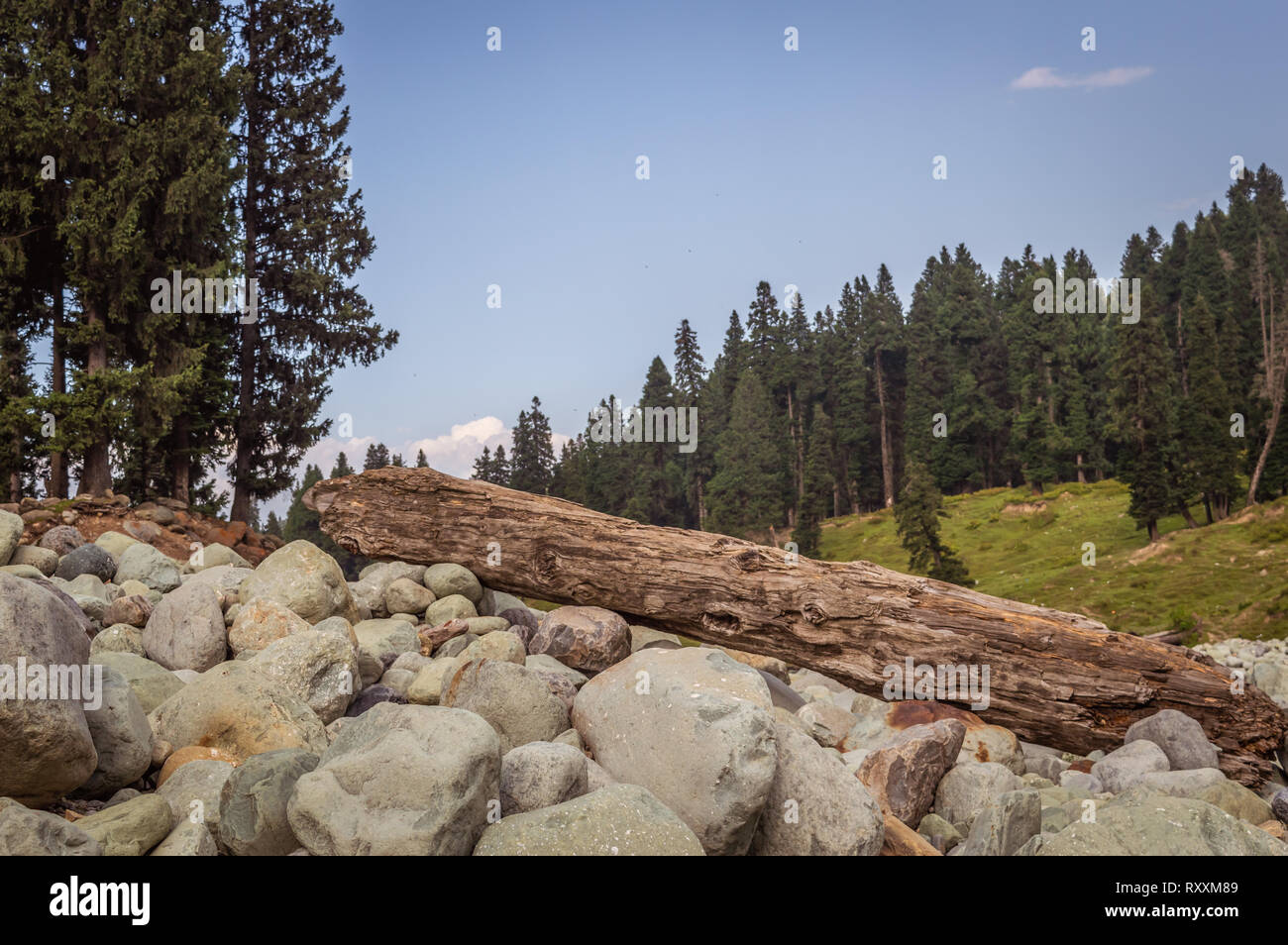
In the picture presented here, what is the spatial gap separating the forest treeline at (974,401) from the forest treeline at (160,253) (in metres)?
34.7

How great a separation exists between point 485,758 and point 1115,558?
47573 mm

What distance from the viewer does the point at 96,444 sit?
21.5 m

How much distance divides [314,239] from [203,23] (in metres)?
6.60

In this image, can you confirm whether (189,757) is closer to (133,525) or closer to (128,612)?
(128,612)

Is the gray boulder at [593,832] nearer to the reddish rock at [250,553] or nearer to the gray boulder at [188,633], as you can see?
the gray boulder at [188,633]

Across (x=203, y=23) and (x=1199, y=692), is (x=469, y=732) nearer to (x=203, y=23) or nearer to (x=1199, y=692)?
(x=1199, y=692)

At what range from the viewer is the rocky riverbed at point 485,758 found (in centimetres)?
502

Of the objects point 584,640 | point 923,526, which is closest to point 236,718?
point 584,640

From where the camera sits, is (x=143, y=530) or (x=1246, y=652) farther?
(x=1246, y=652)

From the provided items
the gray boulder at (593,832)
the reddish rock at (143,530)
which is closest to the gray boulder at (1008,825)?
the gray boulder at (593,832)

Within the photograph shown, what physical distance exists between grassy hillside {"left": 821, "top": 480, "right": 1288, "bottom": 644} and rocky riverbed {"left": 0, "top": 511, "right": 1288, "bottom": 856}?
29357mm

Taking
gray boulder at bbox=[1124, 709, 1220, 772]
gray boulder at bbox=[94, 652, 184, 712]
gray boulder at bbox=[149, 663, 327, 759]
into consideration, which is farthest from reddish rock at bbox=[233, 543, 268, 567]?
gray boulder at bbox=[1124, 709, 1220, 772]

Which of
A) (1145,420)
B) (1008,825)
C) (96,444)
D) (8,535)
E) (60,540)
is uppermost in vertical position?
(1145,420)

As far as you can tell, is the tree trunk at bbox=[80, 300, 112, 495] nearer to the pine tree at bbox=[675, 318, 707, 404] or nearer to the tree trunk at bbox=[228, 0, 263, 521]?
the tree trunk at bbox=[228, 0, 263, 521]
